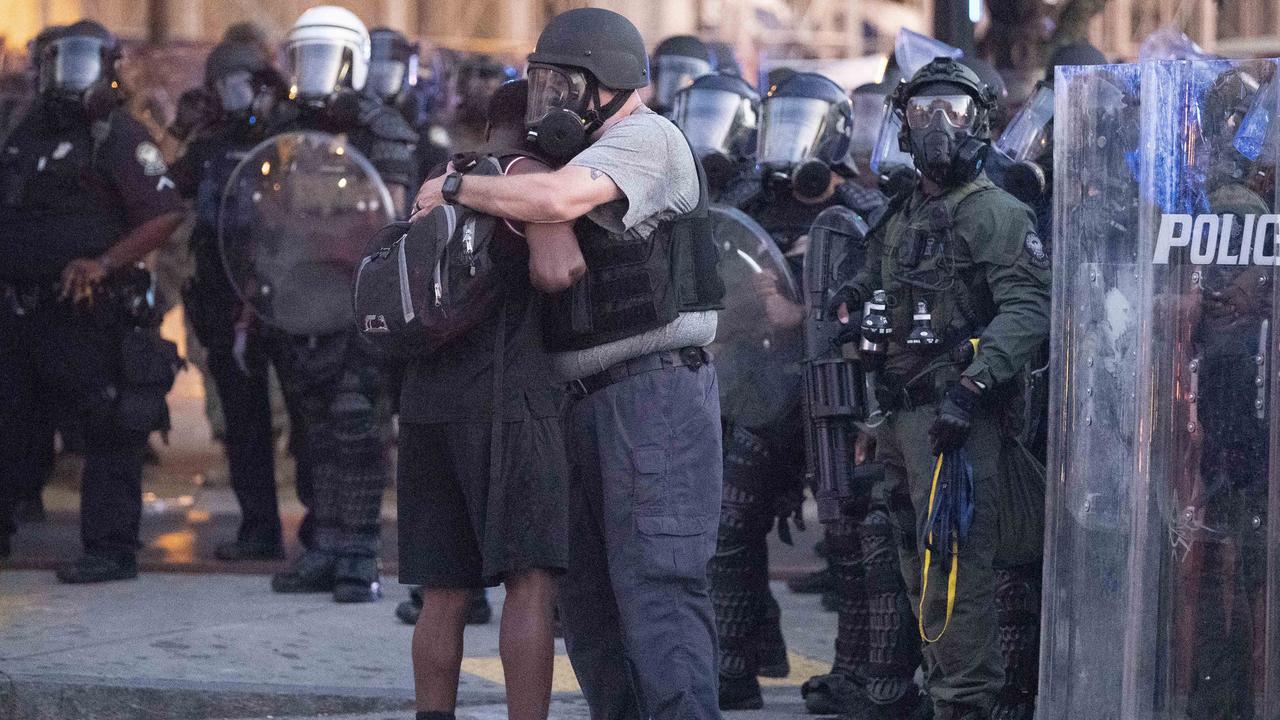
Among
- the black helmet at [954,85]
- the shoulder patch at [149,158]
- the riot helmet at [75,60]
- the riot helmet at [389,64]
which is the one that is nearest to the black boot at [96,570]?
the shoulder patch at [149,158]

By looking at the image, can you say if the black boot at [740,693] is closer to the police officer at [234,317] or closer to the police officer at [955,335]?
the police officer at [955,335]

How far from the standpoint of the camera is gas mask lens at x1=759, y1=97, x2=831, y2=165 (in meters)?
5.96

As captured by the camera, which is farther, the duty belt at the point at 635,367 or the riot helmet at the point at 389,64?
the riot helmet at the point at 389,64

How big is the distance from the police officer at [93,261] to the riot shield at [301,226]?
1.40 ft

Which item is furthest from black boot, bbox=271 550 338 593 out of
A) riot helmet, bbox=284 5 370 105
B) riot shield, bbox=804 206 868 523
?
riot shield, bbox=804 206 868 523

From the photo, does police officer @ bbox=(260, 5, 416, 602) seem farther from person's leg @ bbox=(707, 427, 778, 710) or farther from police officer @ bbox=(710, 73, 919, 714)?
person's leg @ bbox=(707, 427, 778, 710)

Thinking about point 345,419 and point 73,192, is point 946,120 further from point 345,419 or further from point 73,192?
point 73,192

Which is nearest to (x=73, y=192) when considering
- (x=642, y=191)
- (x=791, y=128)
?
(x=791, y=128)

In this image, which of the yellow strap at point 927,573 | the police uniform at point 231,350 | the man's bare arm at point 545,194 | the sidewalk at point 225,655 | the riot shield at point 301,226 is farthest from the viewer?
the police uniform at point 231,350

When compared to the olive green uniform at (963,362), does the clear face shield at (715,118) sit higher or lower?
higher

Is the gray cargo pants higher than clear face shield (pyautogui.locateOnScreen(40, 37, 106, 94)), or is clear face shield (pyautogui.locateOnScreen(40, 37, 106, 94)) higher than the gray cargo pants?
clear face shield (pyautogui.locateOnScreen(40, 37, 106, 94))

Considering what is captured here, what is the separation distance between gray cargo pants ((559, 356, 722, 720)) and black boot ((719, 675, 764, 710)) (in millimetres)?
1144

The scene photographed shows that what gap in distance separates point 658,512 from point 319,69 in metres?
3.40

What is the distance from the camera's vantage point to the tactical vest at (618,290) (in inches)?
166
